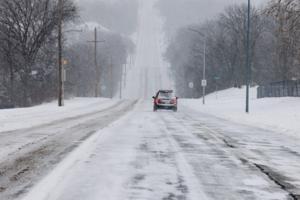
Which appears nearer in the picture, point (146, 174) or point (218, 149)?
point (146, 174)

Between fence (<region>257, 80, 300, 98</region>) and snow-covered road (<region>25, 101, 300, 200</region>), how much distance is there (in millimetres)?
34734

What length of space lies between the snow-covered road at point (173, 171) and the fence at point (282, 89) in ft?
114

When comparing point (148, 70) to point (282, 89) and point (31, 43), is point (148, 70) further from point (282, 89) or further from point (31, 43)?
point (31, 43)

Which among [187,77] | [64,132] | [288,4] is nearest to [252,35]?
[187,77]

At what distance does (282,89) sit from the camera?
175 ft

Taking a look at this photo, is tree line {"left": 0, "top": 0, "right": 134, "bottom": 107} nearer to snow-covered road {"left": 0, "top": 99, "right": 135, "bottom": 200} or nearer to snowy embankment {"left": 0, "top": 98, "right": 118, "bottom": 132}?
snowy embankment {"left": 0, "top": 98, "right": 118, "bottom": 132}

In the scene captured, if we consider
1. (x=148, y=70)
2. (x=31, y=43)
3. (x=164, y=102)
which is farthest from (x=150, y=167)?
(x=148, y=70)

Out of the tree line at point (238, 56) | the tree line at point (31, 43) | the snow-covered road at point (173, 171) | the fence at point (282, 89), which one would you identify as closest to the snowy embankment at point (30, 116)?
the snow-covered road at point (173, 171)

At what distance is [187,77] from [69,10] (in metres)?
71.3

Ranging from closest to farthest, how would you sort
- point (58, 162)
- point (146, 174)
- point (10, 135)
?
point (146, 174) → point (58, 162) → point (10, 135)

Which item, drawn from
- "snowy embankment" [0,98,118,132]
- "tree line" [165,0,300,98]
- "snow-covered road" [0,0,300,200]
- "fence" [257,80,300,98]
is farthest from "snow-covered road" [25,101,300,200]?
"tree line" [165,0,300,98]

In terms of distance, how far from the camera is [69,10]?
45781 millimetres

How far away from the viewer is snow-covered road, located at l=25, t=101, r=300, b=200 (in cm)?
718

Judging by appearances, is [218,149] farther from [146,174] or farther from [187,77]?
[187,77]
